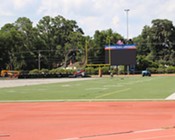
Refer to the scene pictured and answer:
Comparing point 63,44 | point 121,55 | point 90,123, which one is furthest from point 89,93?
point 63,44

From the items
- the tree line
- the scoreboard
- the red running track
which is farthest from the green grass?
the tree line

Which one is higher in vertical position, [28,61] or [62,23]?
[62,23]

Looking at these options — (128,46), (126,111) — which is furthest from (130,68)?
(126,111)

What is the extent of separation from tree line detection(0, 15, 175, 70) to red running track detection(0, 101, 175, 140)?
8195cm

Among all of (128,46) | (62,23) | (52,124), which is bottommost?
(52,124)

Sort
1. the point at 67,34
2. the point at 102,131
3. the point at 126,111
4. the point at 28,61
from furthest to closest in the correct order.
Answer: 1. the point at 67,34
2. the point at 28,61
3. the point at 126,111
4. the point at 102,131

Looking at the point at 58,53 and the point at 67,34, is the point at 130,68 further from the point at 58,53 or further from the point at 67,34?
the point at 67,34

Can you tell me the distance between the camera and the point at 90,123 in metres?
12.3

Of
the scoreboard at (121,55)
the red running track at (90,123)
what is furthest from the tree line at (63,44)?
the red running track at (90,123)

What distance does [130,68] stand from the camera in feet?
295

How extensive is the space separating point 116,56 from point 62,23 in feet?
193

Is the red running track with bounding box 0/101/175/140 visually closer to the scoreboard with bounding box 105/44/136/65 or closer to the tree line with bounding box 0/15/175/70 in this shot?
the scoreboard with bounding box 105/44/136/65

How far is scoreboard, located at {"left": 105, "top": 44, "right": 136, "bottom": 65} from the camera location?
78000mm

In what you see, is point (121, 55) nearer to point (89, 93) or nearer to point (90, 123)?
point (89, 93)
